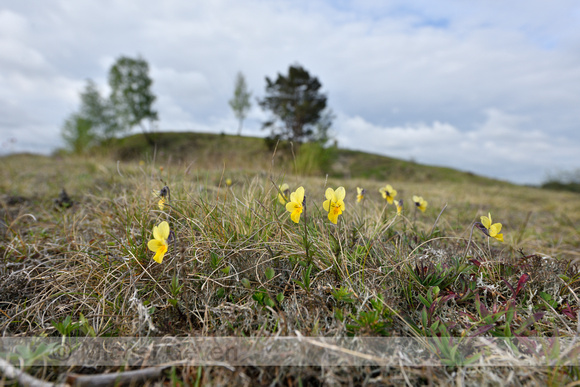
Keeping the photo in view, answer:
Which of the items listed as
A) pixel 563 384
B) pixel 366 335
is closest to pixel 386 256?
pixel 366 335

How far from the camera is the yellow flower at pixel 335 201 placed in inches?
56.6

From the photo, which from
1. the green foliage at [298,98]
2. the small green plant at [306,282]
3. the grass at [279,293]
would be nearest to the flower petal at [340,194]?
the grass at [279,293]

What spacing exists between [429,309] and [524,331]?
369 mm

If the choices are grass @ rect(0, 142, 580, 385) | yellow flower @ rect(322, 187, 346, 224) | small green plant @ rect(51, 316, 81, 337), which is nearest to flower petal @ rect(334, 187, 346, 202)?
yellow flower @ rect(322, 187, 346, 224)

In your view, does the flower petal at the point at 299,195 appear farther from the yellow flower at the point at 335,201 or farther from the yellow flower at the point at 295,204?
the yellow flower at the point at 335,201

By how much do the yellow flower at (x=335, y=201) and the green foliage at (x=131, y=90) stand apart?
27332 millimetres

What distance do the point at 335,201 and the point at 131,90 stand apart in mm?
29478

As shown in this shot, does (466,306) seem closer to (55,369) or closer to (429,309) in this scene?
(429,309)

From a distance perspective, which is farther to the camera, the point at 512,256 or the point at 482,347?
the point at 512,256

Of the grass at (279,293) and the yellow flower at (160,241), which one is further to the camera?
the yellow flower at (160,241)

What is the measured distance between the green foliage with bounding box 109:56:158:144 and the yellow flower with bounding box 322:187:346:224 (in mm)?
27332

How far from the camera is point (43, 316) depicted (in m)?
1.39

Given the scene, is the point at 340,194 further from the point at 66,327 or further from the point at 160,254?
the point at 66,327

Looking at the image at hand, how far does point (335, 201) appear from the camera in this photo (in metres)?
1.47
